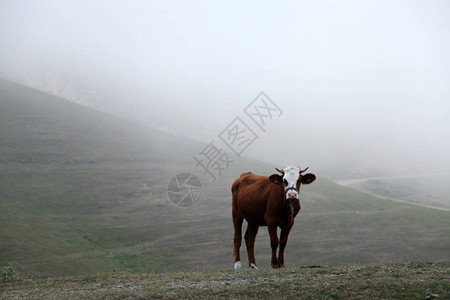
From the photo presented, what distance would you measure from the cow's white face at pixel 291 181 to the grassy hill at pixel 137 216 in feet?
74.2

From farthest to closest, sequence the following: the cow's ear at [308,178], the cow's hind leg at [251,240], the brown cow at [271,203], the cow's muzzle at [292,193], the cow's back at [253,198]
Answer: the cow's hind leg at [251,240] → the cow's back at [253,198] → the cow's ear at [308,178] → the brown cow at [271,203] → the cow's muzzle at [292,193]

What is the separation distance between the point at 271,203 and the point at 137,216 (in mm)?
46398

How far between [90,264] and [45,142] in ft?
192

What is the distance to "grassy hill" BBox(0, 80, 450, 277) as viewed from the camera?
40625mm

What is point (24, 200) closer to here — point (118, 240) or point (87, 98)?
point (118, 240)

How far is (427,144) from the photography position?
16625cm

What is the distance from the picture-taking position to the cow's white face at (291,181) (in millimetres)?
12914

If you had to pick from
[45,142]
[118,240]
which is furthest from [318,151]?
[118,240]

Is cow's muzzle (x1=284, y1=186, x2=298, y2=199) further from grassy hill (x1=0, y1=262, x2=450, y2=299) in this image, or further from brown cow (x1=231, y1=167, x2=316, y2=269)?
grassy hill (x1=0, y1=262, x2=450, y2=299)

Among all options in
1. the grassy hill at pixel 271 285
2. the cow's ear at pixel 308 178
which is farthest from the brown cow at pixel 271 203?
the grassy hill at pixel 271 285

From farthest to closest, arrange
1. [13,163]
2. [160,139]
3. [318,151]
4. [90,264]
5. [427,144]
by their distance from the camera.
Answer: [427,144]
[318,151]
[160,139]
[13,163]
[90,264]

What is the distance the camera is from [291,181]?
43.3 feet

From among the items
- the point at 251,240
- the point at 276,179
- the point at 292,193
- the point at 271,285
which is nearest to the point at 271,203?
the point at 276,179

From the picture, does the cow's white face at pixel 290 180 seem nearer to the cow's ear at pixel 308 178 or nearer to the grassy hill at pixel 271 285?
the cow's ear at pixel 308 178
